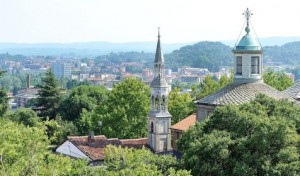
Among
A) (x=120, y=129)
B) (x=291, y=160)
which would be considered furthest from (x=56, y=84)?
(x=291, y=160)

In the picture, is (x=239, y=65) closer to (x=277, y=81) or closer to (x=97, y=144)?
(x=97, y=144)

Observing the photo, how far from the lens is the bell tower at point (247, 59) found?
3644 cm

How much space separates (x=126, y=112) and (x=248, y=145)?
26614 millimetres

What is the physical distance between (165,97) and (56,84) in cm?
2740

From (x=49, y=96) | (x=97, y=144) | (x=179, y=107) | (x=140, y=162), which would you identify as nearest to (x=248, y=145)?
(x=140, y=162)

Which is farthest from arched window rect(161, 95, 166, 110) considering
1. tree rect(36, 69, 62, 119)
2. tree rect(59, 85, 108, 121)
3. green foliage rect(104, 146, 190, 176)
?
tree rect(36, 69, 62, 119)

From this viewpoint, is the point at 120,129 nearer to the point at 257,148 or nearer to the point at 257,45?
the point at 257,45


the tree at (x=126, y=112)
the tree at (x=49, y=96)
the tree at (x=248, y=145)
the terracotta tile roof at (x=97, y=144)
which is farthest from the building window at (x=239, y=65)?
the tree at (x=49, y=96)

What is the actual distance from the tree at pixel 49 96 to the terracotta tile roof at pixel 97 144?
80.4ft

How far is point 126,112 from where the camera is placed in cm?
4953

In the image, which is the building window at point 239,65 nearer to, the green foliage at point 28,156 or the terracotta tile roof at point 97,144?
the terracotta tile roof at point 97,144

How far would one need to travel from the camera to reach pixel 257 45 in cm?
3706

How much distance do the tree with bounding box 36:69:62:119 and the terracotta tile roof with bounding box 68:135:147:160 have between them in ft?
80.4

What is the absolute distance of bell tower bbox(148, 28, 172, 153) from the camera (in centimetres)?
4447
